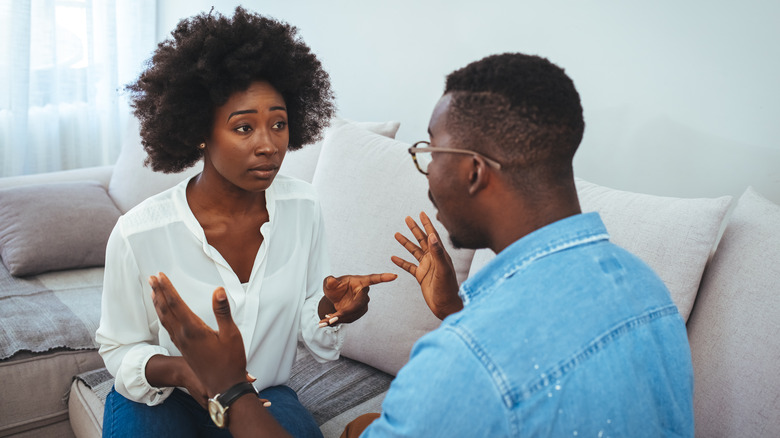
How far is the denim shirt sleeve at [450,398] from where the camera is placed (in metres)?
0.75

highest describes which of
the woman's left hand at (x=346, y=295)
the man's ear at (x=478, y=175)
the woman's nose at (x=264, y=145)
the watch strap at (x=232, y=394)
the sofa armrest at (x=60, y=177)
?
the man's ear at (x=478, y=175)

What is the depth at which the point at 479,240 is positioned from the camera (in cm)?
98

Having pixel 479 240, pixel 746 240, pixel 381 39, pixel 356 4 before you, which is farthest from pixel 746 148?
pixel 356 4

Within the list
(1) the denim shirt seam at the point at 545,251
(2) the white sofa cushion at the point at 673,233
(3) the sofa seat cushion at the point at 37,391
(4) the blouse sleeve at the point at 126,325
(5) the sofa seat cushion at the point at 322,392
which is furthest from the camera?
(3) the sofa seat cushion at the point at 37,391

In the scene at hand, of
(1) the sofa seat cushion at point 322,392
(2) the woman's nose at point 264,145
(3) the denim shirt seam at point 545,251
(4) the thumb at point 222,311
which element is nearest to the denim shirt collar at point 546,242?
(3) the denim shirt seam at point 545,251

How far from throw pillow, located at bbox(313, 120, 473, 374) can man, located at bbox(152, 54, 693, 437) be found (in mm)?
785

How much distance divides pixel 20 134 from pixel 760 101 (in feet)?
10.2

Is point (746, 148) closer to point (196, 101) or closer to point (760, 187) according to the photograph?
point (760, 187)

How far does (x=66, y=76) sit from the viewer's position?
3316 mm

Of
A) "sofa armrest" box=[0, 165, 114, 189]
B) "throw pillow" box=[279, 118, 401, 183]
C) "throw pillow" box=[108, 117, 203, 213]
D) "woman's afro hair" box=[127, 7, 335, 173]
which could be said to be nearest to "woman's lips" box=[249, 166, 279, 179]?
"woman's afro hair" box=[127, 7, 335, 173]

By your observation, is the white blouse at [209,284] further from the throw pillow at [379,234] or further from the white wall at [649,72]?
the white wall at [649,72]

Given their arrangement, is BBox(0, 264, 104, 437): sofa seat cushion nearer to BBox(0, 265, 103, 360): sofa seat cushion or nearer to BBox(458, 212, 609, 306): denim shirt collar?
BBox(0, 265, 103, 360): sofa seat cushion

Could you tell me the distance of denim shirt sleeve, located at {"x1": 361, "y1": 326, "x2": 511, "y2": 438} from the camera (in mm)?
748

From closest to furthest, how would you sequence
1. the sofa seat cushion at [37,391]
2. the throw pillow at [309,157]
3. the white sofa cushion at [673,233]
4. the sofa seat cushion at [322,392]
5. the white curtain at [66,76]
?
the white sofa cushion at [673,233]
the sofa seat cushion at [322,392]
the sofa seat cushion at [37,391]
the throw pillow at [309,157]
the white curtain at [66,76]
